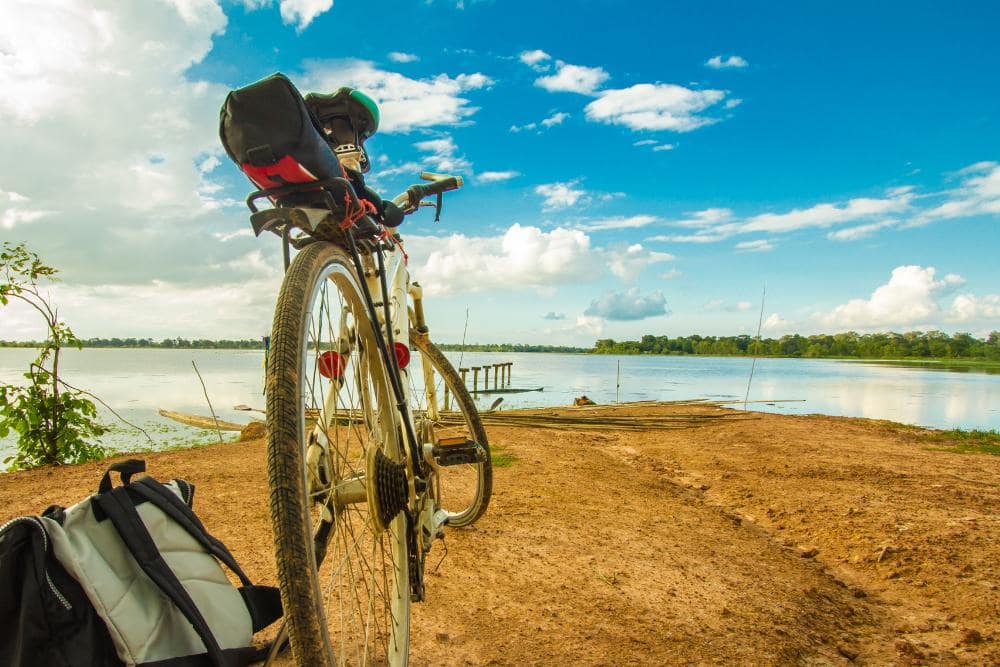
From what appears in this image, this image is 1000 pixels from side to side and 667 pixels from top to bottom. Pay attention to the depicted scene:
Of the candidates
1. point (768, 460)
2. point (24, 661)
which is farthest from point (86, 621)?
point (768, 460)

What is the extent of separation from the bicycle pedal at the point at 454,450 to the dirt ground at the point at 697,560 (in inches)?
21.9

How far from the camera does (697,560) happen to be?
235 cm

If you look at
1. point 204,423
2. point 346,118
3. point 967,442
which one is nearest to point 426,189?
point 346,118

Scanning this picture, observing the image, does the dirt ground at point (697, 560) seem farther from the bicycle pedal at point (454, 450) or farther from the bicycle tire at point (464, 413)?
the bicycle pedal at point (454, 450)

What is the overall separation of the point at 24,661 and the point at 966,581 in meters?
3.15

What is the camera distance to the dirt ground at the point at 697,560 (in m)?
1.68

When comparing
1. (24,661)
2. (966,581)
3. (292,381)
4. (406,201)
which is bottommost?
(966,581)

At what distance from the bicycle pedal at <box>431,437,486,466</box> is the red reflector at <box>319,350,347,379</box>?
530 millimetres

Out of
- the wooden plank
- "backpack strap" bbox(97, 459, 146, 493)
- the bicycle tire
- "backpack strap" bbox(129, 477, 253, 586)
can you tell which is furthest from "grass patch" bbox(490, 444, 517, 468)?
the wooden plank

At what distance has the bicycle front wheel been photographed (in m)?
0.81

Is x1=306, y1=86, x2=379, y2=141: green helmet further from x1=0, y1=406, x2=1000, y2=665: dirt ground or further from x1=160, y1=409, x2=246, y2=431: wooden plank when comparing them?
x1=160, y1=409, x2=246, y2=431: wooden plank

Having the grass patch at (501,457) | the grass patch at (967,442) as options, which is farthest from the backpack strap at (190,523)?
the grass patch at (967,442)

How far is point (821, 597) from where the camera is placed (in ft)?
6.72

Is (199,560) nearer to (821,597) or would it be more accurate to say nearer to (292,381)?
(292,381)
